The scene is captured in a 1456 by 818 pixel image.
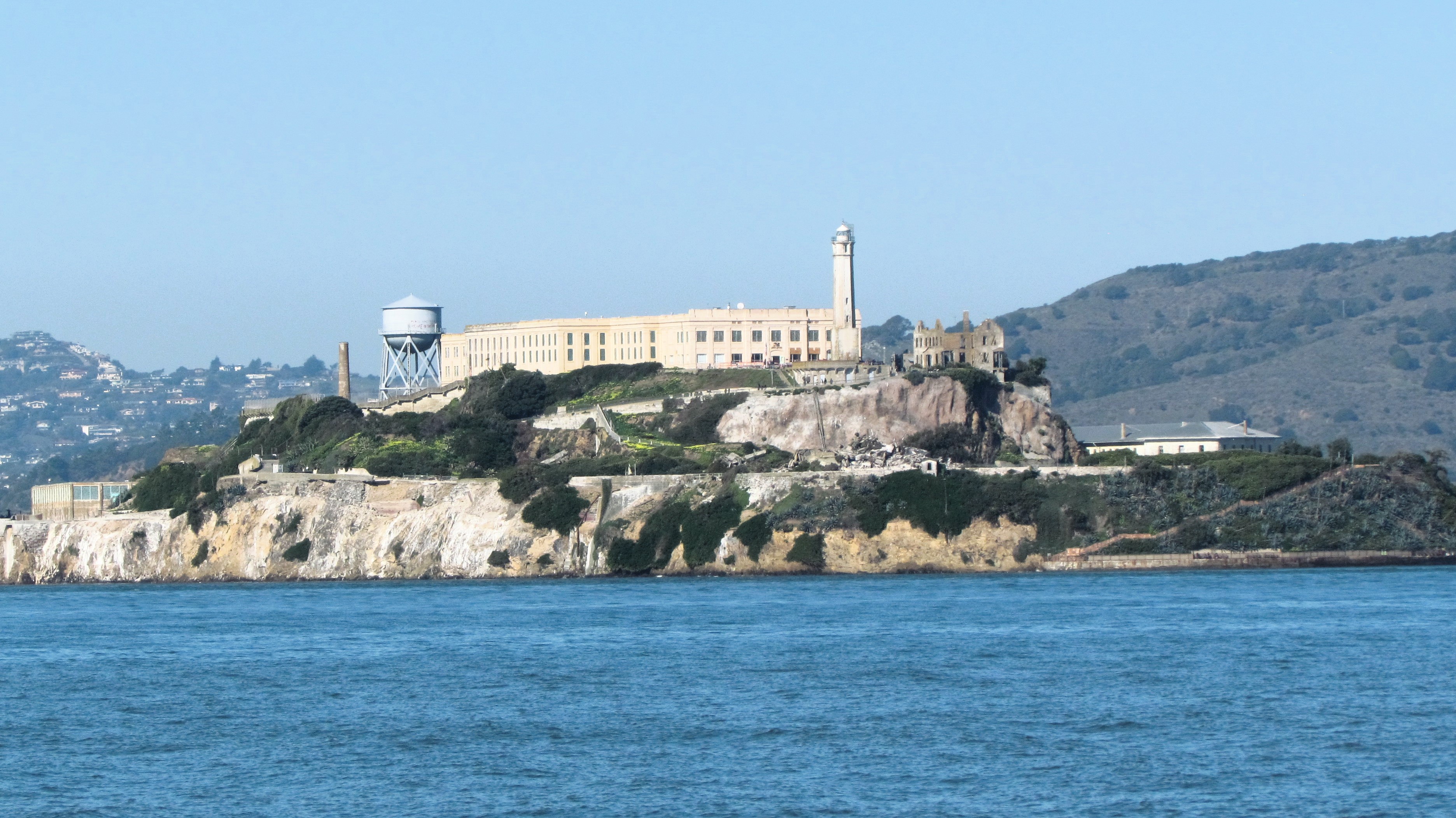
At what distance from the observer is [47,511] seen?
484 ft

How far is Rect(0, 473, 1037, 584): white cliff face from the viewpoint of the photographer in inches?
3986

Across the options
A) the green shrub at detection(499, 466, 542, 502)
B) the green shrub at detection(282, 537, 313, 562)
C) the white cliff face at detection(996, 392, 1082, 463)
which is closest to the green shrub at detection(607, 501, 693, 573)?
the green shrub at detection(499, 466, 542, 502)

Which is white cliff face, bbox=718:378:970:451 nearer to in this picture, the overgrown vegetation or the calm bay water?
the overgrown vegetation

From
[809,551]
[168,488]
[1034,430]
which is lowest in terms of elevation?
[809,551]

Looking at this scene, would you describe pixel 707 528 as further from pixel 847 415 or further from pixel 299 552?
pixel 299 552

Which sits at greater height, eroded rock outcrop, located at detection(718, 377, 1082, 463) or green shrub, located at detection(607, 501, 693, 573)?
eroded rock outcrop, located at detection(718, 377, 1082, 463)

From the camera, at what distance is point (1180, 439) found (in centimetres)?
13138

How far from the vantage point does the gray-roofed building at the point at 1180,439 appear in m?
130

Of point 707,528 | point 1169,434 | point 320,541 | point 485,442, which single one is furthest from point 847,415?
point 320,541

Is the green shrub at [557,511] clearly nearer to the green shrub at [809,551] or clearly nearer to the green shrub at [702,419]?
the green shrub at [809,551]

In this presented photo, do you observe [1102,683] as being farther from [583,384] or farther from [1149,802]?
[583,384]

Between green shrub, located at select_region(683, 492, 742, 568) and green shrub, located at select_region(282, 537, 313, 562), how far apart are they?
2149 cm

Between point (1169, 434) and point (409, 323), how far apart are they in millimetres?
48702

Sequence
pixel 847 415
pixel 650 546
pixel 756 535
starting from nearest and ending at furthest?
pixel 756 535 → pixel 650 546 → pixel 847 415
